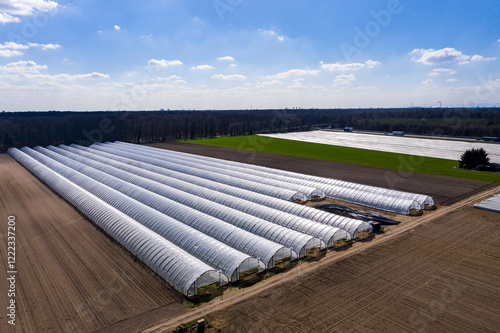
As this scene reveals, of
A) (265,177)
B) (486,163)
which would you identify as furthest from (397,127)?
(265,177)

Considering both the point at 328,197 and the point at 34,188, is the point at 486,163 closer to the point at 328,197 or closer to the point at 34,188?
the point at 328,197

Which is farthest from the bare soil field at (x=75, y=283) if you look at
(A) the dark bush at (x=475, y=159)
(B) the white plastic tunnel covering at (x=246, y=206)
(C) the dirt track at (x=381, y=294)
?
(A) the dark bush at (x=475, y=159)

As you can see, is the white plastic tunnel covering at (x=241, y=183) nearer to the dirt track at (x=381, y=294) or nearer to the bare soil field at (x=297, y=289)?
the bare soil field at (x=297, y=289)

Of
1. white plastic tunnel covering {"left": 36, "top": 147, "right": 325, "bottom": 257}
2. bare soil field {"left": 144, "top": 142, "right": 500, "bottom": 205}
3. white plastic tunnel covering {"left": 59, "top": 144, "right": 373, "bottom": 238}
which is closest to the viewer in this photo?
white plastic tunnel covering {"left": 36, "top": 147, "right": 325, "bottom": 257}

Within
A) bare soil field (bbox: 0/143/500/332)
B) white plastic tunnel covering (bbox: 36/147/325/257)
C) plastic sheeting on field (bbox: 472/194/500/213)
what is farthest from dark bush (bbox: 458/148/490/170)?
white plastic tunnel covering (bbox: 36/147/325/257)

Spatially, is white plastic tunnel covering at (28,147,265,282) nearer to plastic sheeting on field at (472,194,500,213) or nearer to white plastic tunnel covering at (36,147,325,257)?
white plastic tunnel covering at (36,147,325,257)

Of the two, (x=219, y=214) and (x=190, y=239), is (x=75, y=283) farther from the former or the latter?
(x=219, y=214)
